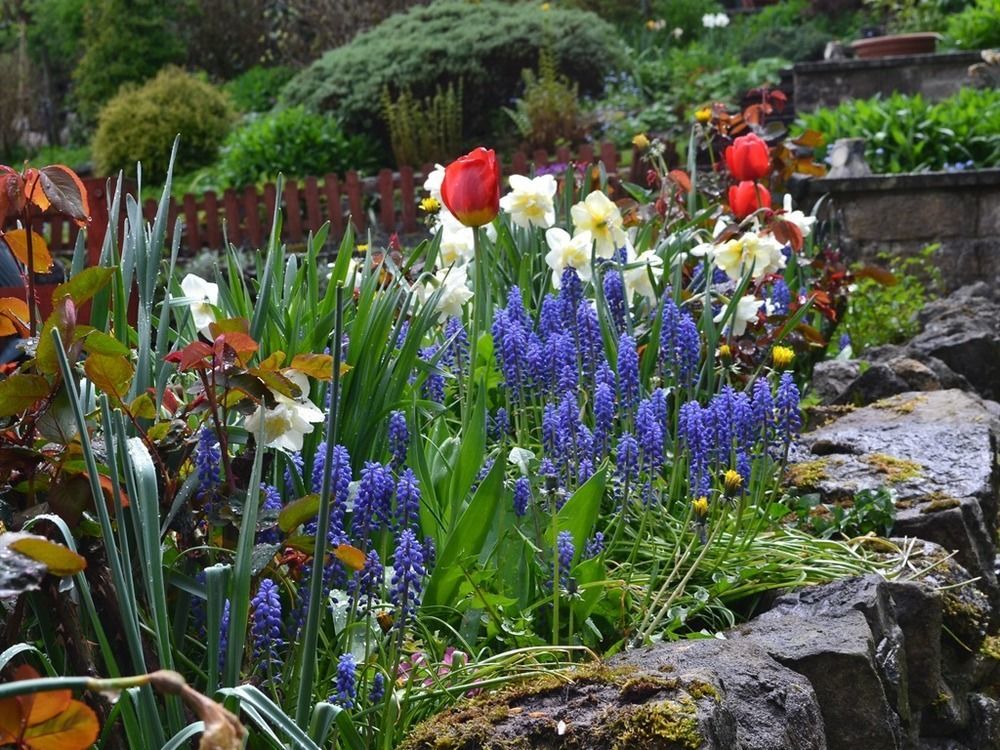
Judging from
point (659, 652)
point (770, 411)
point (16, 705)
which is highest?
point (16, 705)

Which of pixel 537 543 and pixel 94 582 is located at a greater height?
pixel 94 582

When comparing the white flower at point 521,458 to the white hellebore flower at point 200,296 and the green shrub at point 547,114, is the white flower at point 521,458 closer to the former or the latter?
the white hellebore flower at point 200,296

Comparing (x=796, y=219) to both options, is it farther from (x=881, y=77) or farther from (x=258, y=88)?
(x=258, y=88)

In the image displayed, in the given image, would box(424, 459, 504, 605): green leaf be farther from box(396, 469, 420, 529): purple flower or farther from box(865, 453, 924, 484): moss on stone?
box(865, 453, 924, 484): moss on stone

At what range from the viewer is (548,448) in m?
2.18

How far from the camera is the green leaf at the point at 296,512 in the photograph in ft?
5.15

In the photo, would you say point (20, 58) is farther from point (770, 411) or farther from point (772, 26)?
point (770, 411)

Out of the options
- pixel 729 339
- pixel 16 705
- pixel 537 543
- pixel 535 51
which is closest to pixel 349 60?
pixel 535 51

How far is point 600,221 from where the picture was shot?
288 cm

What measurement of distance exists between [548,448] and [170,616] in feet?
2.30

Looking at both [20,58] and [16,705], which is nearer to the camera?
[16,705]

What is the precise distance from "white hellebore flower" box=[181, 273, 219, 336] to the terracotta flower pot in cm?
1043

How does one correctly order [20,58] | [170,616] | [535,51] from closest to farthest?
1. [170,616]
2. [535,51]
3. [20,58]


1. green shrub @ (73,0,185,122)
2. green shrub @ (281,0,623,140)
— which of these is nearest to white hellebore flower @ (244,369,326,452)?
green shrub @ (281,0,623,140)
